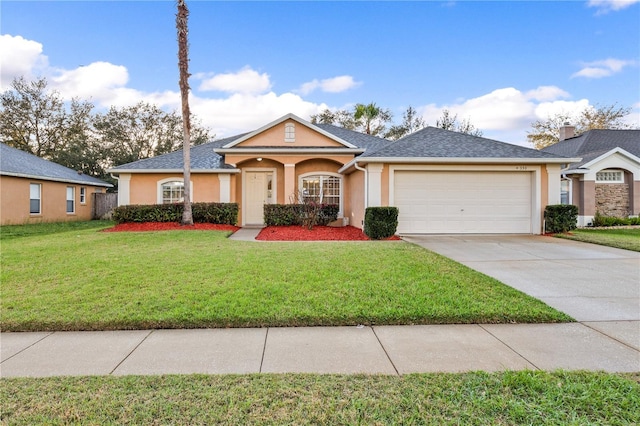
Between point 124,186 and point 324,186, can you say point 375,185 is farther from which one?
point 124,186

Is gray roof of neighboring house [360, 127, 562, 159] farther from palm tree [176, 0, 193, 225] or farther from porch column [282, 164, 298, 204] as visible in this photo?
palm tree [176, 0, 193, 225]

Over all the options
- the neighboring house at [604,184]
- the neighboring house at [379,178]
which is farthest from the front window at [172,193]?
the neighboring house at [604,184]

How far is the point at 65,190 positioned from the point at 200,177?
9981 millimetres

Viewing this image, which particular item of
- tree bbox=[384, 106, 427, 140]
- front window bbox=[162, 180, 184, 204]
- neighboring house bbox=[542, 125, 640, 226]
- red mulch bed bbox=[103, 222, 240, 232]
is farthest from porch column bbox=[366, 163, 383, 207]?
tree bbox=[384, 106, 427, 140]

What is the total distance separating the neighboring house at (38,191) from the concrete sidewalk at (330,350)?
1600 cm

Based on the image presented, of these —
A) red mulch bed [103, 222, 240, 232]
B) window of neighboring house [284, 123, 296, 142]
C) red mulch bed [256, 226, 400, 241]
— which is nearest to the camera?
red mulch bed [256, 226, 400, 241]

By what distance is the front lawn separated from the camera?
3.72 meters

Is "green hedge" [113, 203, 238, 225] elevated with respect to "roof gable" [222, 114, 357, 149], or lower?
lower

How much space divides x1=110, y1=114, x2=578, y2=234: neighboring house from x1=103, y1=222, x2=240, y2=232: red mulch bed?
6.69ft

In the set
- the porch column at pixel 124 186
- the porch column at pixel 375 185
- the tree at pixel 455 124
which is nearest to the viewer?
the porch column at pixel 375 185

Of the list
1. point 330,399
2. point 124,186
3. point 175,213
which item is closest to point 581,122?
point 175,213

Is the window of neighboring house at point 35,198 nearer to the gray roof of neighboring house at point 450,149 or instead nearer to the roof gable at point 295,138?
the roof gable at point 295,138

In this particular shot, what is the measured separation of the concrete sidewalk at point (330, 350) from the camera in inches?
107

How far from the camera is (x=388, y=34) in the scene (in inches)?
563
